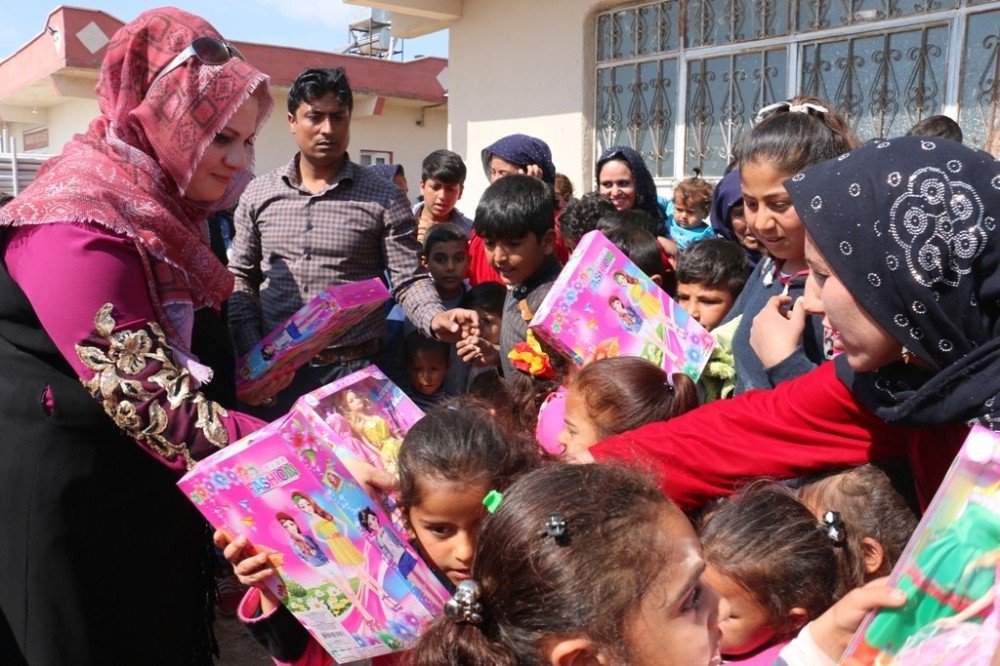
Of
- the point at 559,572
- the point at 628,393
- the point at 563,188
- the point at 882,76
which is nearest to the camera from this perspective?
the point at 559,572

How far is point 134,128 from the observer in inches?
77.1

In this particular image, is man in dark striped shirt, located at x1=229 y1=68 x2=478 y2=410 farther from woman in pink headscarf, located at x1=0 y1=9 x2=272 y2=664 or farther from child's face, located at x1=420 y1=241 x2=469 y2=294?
woman in pink headscarf, located at x1=0 y1=9 x2=272 y2=664

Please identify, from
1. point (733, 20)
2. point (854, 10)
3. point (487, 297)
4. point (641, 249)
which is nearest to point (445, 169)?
point (487, 297)

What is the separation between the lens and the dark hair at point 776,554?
61.9 inches

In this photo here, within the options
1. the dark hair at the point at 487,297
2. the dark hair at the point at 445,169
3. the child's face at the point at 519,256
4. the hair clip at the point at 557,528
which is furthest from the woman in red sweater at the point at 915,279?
the dark hair at the point at 445,169

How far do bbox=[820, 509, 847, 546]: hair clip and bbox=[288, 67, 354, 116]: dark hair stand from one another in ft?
8.30

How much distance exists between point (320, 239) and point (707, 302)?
58.9 inches

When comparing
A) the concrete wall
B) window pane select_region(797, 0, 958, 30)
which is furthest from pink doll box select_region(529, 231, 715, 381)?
the concrete wall

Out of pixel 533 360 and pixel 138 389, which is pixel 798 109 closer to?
pixel 533 360

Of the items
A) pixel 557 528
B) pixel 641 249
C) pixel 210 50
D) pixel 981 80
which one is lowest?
pixel 557 528

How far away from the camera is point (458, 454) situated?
1829 mm

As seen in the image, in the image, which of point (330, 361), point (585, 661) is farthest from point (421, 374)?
point (585, 661)

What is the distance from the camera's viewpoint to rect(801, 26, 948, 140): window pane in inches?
197

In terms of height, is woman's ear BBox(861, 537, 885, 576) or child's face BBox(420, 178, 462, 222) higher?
child's face BBox(420, 178, 462, 222)
